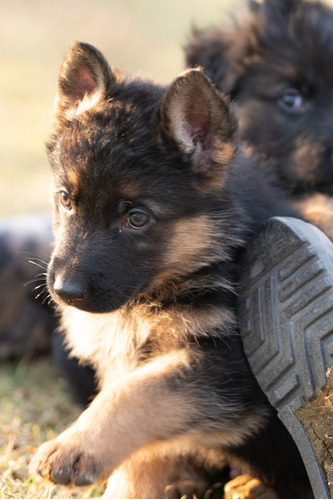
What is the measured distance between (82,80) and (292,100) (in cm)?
172

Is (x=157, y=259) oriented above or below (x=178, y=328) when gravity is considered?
above

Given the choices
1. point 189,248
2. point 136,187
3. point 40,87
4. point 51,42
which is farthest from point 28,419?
point 51,42

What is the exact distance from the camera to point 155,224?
285 cm

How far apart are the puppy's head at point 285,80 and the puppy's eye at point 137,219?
1.57 m

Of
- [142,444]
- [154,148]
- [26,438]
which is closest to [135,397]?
[142,444]

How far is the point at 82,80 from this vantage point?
10.4ft

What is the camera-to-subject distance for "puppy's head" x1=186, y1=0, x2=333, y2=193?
4.25 meters

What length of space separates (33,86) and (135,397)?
12.6m

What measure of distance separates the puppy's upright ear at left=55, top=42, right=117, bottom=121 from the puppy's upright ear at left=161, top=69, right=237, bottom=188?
1.11ft

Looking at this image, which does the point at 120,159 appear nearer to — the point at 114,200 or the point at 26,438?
the point at 114,200

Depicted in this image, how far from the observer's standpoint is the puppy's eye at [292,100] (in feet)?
14.6

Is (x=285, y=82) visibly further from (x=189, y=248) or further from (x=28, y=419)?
(x=28, y=419)

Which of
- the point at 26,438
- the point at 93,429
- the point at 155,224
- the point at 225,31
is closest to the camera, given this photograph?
the point at 93,429

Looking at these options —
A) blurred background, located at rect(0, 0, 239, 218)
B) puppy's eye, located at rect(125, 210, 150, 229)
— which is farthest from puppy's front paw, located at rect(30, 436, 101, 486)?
blurred background, located at rect(0, 0, 239, 218)
